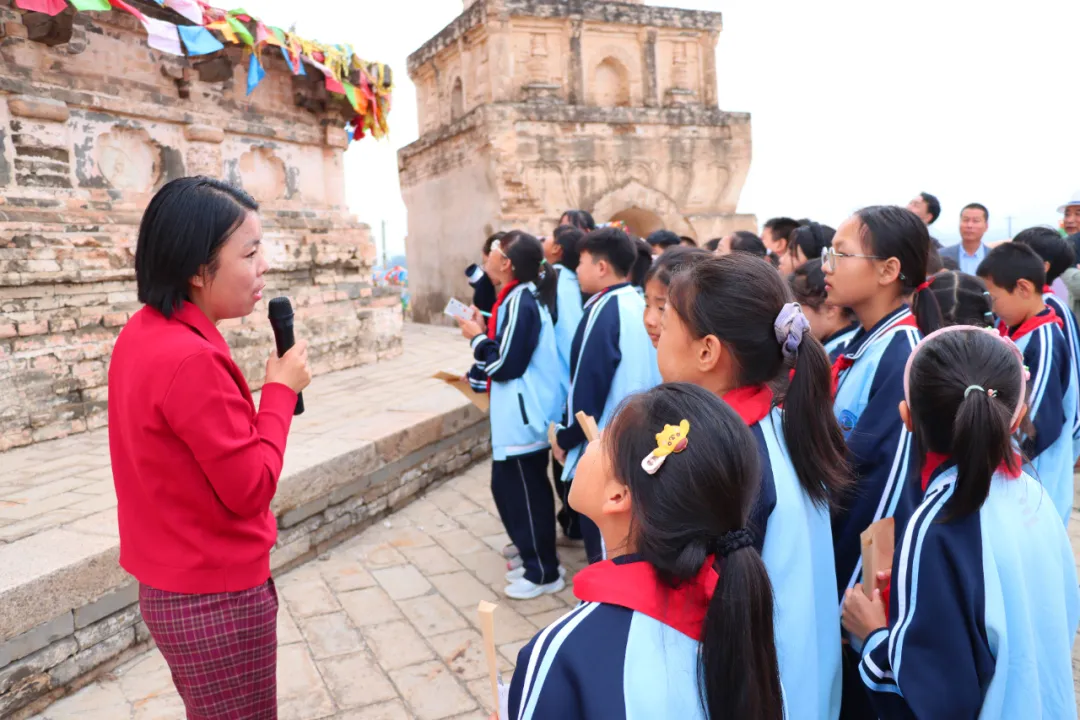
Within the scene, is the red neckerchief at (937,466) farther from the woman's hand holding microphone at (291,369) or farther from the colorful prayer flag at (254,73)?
the colorful prayer flag at (254,73)

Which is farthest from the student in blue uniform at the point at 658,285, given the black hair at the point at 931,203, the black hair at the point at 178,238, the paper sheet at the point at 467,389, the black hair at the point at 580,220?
the black hair at the point at 931,203

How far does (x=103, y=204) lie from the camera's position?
6.45 metres

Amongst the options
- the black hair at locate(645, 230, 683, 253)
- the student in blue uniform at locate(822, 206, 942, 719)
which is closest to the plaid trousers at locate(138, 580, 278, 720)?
the student in blue uniform at locate(822, 206, 942, 719)

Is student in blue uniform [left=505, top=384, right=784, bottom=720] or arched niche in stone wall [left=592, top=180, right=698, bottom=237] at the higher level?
arched niche in stone wall [left=592, top=180, right=698, bottom=237]

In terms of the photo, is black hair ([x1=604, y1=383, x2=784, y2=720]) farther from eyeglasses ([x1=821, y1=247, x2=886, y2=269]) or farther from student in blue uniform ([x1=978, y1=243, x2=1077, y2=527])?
student in blue uniform ([x1=978, y1=243, x2=1077, y2=527])

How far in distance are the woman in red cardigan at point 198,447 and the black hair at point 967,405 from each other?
1456mm

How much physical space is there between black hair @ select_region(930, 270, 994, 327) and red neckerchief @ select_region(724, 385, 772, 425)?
173 centimetres

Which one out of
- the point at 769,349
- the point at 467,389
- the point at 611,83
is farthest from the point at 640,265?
the point at 611,83

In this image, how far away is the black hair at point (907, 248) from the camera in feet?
8.29

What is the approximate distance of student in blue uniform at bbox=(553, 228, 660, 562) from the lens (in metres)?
3.44

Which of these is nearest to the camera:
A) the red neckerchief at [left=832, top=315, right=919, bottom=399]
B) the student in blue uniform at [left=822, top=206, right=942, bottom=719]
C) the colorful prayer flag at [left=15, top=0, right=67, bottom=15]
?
the student in blue uniform at [left=822, top=206, right=942, bottom=719]

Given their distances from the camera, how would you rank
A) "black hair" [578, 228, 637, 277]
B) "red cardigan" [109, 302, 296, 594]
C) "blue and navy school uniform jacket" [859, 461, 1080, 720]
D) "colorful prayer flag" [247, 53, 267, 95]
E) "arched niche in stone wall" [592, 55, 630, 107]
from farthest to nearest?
"arched niche in stone wall" [592, 55, 630, 107] < "colorful prayer flag" [247, 53, 267, 95] < "black hair" [578, 228, 637, 277] < "red cardigan" [109, 302, 296, 594] < "blue and navy school uniform jacket" [859, 461, 1080, 720]

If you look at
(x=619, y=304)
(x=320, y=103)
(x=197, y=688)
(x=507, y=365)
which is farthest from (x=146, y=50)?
(x=197, y=688)

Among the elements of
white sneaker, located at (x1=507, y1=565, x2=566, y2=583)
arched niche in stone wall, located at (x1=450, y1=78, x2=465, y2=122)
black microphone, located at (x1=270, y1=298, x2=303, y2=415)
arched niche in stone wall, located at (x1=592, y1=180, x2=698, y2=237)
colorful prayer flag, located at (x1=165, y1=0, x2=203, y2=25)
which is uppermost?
arched niche in stone wall, located at (x1=450, y1=78, x2=465, y2=122)
